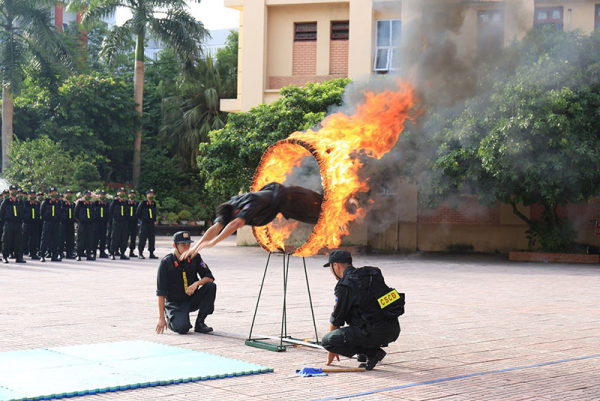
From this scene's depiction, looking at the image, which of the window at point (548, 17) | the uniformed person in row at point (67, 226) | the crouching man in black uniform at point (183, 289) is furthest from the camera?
the uniformed person in row at point (67, 226)

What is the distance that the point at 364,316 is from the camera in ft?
22.9

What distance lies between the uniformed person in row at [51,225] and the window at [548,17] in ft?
45.1

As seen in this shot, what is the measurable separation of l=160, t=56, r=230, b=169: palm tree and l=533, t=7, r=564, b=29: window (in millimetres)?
19078

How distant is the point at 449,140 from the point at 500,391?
1514cm

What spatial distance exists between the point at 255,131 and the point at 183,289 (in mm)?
13928

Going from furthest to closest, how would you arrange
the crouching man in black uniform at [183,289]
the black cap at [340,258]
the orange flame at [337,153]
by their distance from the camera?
the crouching man in black uniform at [183,289]
the orange flame at [337,153]
the black cap at [340,258]

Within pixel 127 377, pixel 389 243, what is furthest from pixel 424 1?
pixel 389 243

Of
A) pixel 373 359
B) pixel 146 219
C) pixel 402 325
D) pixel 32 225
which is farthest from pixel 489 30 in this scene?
pixel 32 225

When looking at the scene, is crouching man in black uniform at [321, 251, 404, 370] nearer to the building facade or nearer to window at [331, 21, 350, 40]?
the building facade

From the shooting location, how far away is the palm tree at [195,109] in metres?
36.8

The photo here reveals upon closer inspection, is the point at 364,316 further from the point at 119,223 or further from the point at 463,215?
the point at 463,215

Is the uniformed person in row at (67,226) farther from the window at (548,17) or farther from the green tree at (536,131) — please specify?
the window at (548,17)

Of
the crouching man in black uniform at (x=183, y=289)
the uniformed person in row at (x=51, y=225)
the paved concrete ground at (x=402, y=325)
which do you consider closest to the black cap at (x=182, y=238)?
the crouching man in black uniform at (x=183, y=289)

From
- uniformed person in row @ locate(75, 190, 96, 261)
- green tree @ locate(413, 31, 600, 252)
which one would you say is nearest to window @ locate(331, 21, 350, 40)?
green tree @ locate(413, 31, 600, 252)
